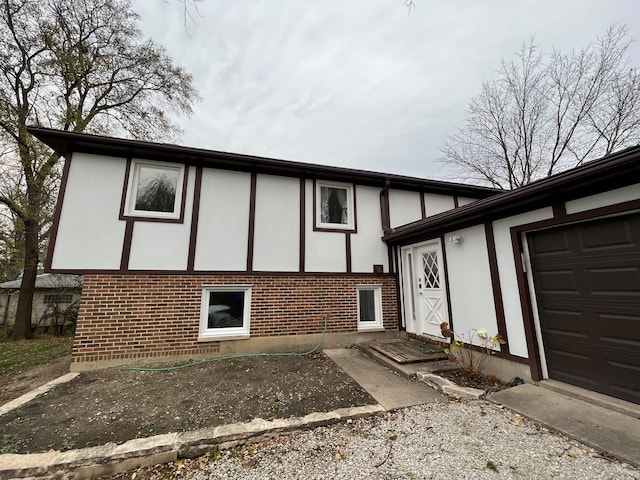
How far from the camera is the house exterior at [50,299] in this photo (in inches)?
A: 499

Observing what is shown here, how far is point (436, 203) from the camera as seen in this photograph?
7613mm

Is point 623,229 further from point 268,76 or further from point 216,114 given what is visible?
point 216,114

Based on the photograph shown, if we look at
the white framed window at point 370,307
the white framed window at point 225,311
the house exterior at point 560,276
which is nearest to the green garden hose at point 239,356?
the white framed window at point 225,311

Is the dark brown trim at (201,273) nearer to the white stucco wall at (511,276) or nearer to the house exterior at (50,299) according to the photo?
Result: the white stucco wall at (511,276)

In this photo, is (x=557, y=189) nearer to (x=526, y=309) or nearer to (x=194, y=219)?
(x=526, y=309)

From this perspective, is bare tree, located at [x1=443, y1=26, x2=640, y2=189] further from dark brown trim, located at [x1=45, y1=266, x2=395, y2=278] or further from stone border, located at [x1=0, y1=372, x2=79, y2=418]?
stone border, located at [x1=0, y1=372, x2=79, y2=418]

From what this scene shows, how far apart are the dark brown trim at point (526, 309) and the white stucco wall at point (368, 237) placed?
10.3ft

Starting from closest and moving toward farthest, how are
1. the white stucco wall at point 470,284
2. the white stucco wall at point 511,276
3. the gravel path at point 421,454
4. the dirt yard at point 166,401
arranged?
the gravel path at point 421,454 < the dirt yard at point 166,401 < the white stucco wall at point 511,276 < the white stucco wall at point 470,284

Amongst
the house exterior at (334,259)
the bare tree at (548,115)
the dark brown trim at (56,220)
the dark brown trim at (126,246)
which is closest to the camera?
the house exterior at (334,259)

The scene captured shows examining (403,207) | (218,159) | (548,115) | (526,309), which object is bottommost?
(526,309)

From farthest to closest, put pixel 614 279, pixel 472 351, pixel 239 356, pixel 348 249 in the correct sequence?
pixel 348 249, pixel 239 356, pixel 472 351, pixel 614 279

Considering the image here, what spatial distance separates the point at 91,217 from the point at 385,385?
611cm

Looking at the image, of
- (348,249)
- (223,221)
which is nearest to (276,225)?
(223,221)

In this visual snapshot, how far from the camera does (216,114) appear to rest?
9.88 metres
